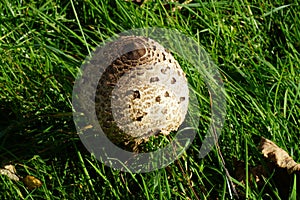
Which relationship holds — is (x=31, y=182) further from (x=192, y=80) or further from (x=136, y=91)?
(x=192, y=80)

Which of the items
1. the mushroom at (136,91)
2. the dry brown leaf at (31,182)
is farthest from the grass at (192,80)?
the mushroom at (136,91)

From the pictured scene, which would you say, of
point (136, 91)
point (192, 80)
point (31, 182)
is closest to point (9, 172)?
point (31, 182)

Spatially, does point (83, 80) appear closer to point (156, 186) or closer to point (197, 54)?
point (156, 186)

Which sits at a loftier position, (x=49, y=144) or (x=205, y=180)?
(x=49, y=144)

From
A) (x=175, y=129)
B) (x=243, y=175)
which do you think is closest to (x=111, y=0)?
(x=175, y=129)

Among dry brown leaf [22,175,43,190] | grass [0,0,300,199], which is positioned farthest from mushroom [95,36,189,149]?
dry brown leaf [22,175,43,190]

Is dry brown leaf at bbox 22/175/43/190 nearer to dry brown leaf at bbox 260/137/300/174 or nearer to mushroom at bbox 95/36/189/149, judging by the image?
mushroom at bbox 95/36/189/149
